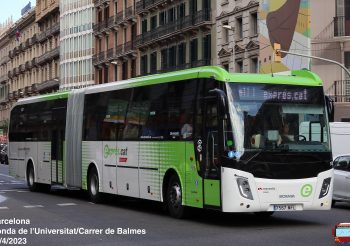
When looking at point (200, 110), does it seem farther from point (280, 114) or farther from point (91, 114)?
point (91, 114)

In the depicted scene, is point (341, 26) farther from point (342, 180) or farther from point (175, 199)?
point (175, 199)

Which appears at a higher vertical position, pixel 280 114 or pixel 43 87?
pixel 43 87

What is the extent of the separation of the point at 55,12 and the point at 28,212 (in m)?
77.1

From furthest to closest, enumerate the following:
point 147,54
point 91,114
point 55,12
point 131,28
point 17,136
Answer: point 55,12 → point 131,28 → point 147,54 → point 17,136 → point 91,114

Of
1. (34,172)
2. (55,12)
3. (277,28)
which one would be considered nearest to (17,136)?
(34,172)

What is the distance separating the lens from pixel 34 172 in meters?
25.4

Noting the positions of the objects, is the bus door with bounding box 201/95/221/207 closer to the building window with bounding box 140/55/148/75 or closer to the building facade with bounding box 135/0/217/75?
the building facade with bounding box 135/0/217/75

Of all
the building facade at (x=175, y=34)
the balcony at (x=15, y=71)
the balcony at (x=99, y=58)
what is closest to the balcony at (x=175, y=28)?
the building facade at (x=175, y=34)

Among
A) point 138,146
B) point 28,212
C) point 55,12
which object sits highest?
point 55,12

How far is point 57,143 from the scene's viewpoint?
23094mm

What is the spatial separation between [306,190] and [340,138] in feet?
44.5

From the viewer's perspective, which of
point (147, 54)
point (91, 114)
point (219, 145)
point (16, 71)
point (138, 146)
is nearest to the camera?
point (219, 145)

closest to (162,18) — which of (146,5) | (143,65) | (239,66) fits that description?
(146,5)

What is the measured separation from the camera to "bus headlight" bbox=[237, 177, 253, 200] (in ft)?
44.5
